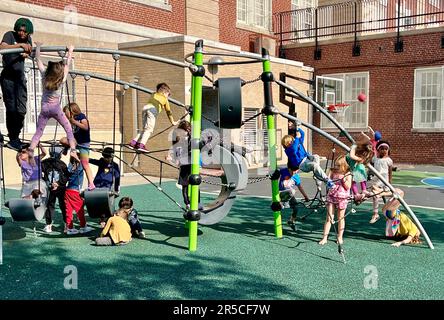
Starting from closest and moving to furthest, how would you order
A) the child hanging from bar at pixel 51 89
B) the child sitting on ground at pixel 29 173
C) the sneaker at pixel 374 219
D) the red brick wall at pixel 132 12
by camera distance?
the child hanging from bar at pixel 51 89 < the child sitting on ground at pixel 29 173 < the sneaker at pixel 374 219 < the red brick wall at pixel 132 12

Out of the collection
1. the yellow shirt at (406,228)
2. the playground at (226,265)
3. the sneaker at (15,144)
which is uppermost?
the sneaker at (15,144)

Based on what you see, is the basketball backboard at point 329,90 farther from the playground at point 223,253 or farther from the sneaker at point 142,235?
the sneaker at point 142,235

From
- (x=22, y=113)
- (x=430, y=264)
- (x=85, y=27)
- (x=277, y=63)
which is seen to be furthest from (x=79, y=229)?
(x=277, y=63)

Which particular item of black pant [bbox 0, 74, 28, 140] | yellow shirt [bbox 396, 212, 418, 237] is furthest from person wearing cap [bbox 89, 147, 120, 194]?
yellow shirt [bbox 396, 212, 418, 237]

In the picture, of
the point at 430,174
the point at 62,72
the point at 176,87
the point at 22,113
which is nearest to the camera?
the point at 62,72

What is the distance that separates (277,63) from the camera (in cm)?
1997

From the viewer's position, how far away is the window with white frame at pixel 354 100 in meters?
22.2

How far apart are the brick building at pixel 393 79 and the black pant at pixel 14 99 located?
1716 cm

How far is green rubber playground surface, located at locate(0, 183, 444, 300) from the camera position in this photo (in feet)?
17.2

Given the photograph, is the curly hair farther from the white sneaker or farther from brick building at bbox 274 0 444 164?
brick building at bbox 274 0 444 164

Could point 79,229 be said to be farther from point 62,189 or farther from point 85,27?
point 85,27

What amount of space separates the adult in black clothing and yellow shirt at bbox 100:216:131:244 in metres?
1.79

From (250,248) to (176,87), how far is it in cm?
945

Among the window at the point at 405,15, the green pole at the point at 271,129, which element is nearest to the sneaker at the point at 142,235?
the green pole at the point at 271,129
